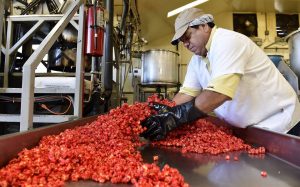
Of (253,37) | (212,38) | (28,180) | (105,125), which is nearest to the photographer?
(28,180)

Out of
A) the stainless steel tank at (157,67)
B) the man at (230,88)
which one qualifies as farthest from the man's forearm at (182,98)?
the stainless steel tank at (157,67)

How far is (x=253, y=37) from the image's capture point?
705 cm

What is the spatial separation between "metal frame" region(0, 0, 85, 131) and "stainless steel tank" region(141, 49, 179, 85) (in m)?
2.80

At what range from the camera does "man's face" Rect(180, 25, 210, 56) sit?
1790 mm

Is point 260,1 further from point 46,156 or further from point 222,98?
point 46,156

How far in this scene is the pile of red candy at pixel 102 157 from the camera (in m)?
0.86

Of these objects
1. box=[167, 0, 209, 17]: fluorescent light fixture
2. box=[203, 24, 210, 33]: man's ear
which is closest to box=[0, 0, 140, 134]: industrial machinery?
box=[203, 24, 210, 33]: man's ear

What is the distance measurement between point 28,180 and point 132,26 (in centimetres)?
453

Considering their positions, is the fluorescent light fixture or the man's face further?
the fluorescent light fixture

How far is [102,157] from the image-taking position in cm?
107

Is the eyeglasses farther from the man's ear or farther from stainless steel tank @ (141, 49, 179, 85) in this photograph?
stainless steel tank @ (141, 49, 179, 85)

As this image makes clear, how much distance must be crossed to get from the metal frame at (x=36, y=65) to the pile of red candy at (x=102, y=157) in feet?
1.37

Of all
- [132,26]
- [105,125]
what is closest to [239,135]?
[105,125]

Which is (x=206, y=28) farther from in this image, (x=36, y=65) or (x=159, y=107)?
(x=36, y=65)
